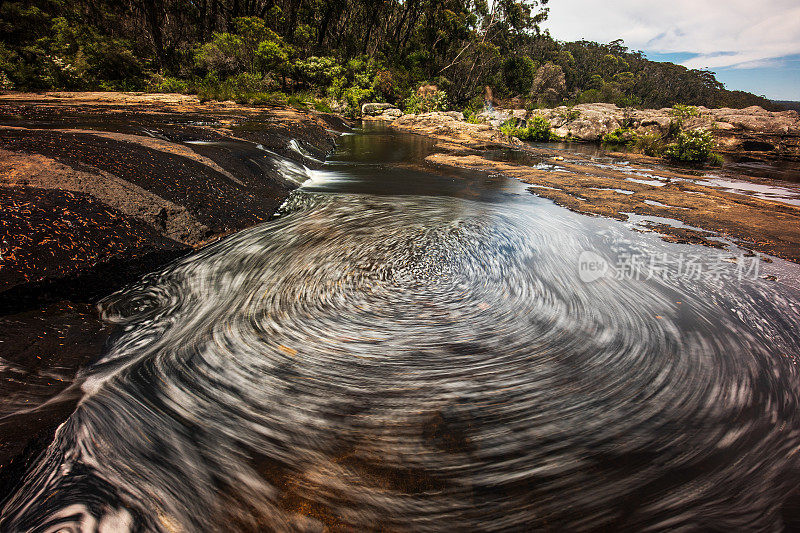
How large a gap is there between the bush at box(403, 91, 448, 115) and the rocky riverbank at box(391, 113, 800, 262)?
17870 mm

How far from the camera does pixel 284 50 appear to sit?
23391 mm

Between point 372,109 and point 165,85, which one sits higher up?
point 372,109

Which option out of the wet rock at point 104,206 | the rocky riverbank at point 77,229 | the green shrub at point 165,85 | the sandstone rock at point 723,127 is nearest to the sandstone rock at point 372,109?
the green shrub at point 165,85

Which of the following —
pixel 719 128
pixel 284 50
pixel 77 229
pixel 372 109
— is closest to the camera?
pixel 77 229

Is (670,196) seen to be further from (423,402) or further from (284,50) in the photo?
(284,50)

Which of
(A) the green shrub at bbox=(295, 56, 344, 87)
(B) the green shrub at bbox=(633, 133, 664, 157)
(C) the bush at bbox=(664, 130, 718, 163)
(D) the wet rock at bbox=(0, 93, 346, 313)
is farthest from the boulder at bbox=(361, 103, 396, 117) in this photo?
(D) the wet rock at bbox=(0, 93, 346, 313)

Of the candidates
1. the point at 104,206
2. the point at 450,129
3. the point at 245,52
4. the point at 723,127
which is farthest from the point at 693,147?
the point at 245,52

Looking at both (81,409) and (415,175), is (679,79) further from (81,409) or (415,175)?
(81,409)

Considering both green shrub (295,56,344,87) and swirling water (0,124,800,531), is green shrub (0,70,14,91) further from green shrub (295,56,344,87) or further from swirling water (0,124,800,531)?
swirling water (0,124,800,531)

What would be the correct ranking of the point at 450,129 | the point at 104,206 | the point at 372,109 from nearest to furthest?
the point at 104,206 → the point at 450,129 → the point at 372,109

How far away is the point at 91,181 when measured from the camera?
3.27 metres

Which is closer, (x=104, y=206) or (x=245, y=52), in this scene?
(x=104, y=206)

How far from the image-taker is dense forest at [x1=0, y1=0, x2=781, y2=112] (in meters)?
15.8

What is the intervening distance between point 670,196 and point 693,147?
A: 391 inches
